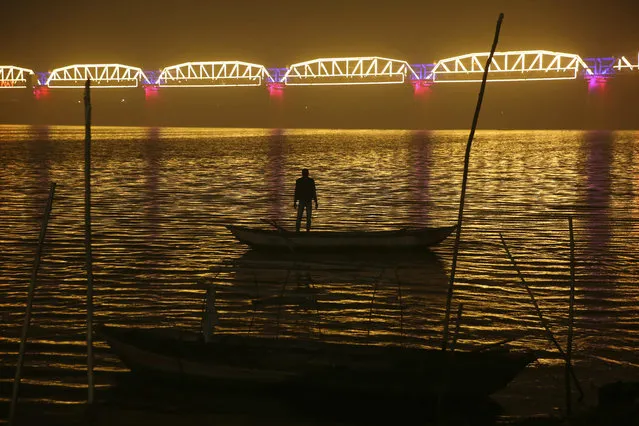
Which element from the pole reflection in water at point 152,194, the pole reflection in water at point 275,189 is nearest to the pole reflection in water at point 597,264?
the pole reflection in water at point 275,189

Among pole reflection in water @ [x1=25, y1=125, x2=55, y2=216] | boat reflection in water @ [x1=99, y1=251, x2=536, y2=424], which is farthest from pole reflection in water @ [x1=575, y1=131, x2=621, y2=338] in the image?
pole reflection in water @ [x1=25, y1=125, x2=55, y2=216]

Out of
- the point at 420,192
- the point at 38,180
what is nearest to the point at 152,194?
the point at 38,180

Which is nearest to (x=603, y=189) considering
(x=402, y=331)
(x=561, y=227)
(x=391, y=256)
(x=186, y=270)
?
(x=561, y=227)

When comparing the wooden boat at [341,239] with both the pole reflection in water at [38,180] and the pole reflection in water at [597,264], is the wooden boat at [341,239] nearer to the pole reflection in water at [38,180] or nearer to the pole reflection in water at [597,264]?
the pole reflection in water at [597,264]

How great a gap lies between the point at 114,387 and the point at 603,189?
38.3m

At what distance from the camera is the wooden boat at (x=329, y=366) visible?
38.5 feet

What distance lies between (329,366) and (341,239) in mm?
10614

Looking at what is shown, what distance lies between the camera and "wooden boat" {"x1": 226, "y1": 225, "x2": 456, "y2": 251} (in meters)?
22.5

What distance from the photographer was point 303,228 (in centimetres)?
2944

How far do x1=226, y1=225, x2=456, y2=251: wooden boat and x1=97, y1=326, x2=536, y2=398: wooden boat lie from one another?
385 inches

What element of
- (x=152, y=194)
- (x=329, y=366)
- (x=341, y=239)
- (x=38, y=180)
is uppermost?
(x=341, y=239)

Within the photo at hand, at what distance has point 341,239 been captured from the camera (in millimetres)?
22516

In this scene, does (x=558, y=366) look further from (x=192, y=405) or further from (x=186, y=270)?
(x=186, y=270)

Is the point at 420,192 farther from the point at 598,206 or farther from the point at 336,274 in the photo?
the point at 336,274
